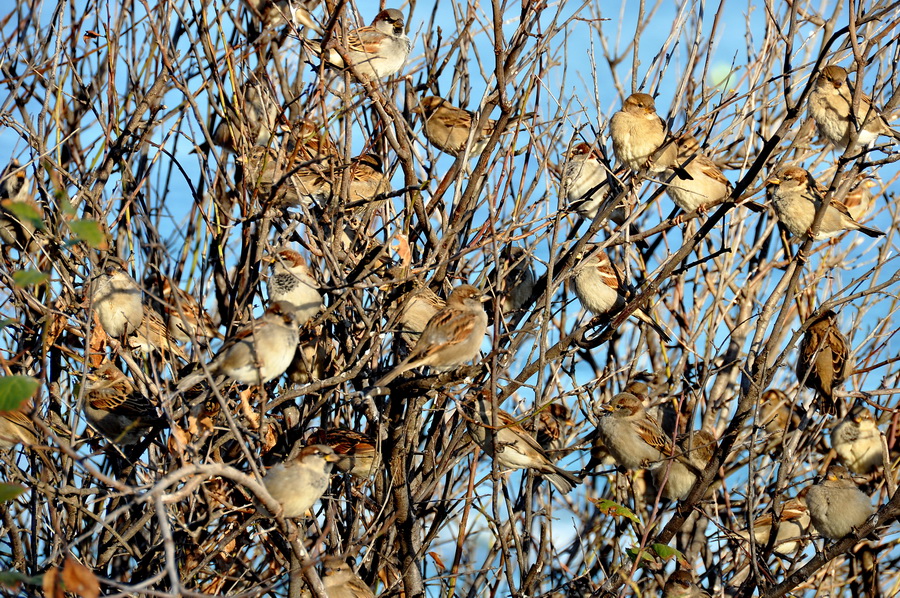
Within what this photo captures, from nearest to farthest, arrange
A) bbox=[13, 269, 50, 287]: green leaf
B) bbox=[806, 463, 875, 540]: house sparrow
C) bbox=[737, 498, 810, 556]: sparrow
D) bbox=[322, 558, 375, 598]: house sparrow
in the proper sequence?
bbox=[13, 269, 50, 287]: green leaf < bbox=[322, 558, 375, 598]: house sparrow < bbox=[806, 463, 875, 540]: house sparrow < bbox=[737, 498, 810, 556]: sparrow

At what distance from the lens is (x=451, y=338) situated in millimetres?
4523

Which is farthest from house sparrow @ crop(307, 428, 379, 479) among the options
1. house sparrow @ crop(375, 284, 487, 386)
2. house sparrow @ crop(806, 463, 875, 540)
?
house sparrow @ crop(806, 463, 875, 540)

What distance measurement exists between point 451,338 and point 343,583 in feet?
Result: 4.75

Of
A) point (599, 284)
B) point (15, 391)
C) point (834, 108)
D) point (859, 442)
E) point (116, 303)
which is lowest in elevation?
point (15, 391)

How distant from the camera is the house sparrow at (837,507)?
5.24 metres

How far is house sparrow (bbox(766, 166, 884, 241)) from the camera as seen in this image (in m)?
5.74

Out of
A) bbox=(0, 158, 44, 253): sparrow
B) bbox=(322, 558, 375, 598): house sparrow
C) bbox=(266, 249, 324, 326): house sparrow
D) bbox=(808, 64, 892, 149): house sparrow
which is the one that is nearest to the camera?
bbox=(266, 249, 324, 326): house sparrow

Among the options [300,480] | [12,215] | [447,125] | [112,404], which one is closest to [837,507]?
[300,480]

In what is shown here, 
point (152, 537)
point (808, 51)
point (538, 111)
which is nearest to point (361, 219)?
point (538, 111)

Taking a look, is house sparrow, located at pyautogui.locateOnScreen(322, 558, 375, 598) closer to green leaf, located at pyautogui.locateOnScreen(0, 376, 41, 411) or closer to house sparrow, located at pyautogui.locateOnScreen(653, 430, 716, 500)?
house sparrow, located at pyautogui.locateOnScreen(653, 430, 716, 500)

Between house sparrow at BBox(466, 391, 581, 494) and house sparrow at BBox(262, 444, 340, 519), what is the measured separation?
1.01 meters

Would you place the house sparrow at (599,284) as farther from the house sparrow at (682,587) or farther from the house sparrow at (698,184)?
the house sparrow at (682,587)

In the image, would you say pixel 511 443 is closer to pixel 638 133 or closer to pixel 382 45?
pixel 638 133

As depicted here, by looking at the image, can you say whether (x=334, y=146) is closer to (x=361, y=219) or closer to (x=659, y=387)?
(x=361, y=219)
